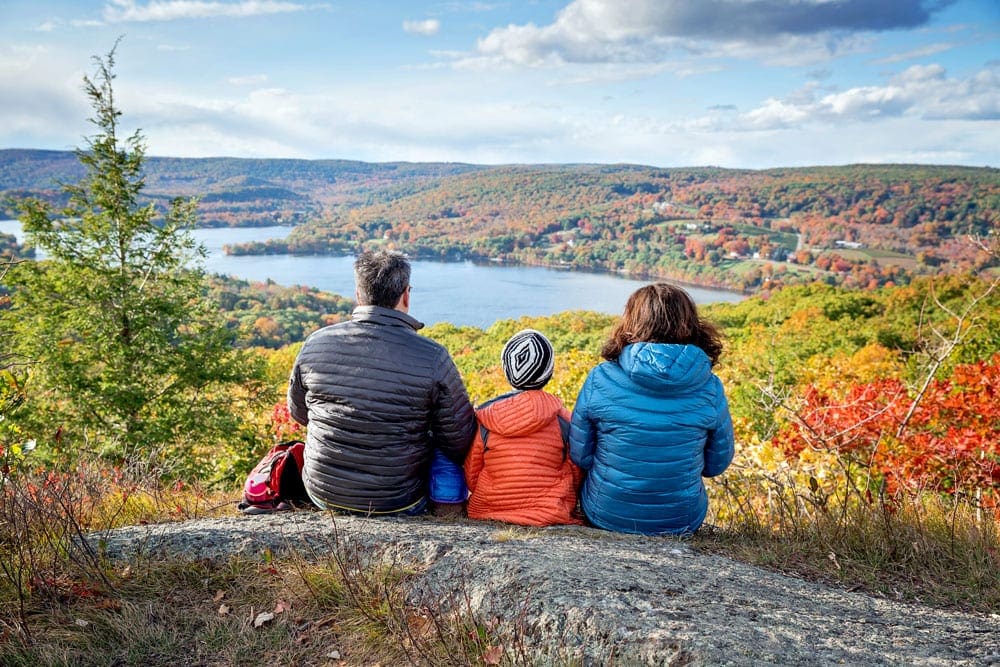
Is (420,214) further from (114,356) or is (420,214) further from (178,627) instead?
→ (178,627)

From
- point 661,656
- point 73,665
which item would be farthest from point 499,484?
→ point 73,665

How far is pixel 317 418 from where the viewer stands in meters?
2.95

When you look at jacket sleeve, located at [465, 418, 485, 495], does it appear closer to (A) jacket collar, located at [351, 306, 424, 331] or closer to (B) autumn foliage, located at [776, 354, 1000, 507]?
(A) jacket collar, located at [351, 306, 424, 331]

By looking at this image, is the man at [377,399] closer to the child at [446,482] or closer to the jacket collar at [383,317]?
the jacket collar at [383,317]

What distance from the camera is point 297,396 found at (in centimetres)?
310

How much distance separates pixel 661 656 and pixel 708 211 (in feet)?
300

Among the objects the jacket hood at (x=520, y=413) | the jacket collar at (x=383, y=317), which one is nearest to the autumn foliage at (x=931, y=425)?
the jacket hood at (x=520, y=413)

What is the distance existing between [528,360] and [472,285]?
176ft

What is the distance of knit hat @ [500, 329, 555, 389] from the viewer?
292cm

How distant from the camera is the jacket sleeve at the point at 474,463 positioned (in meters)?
3.03

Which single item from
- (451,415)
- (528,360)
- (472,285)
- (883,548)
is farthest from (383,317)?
(472,285)

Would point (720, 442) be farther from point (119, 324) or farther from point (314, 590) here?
point (119, 324)

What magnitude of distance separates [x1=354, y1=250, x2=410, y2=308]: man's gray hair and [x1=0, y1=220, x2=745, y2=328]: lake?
1341 inches

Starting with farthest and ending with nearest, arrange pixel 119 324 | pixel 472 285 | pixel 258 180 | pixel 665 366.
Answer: pixel 258 180 → pixel 472 285 → pixel 119 324 → pixel 665 366
